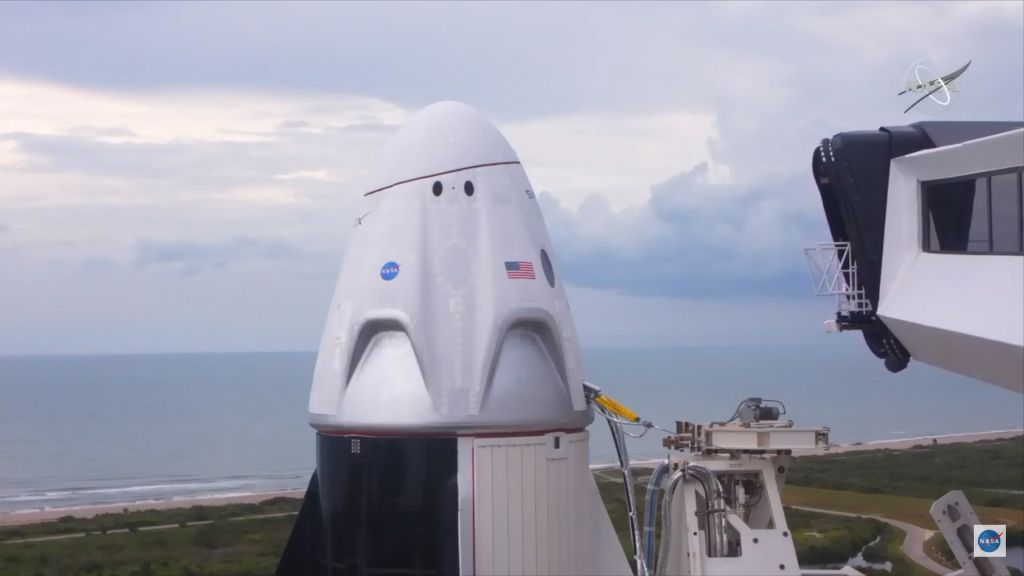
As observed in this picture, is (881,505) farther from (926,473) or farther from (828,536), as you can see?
(926,473)

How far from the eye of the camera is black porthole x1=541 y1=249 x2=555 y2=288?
53.4 feet

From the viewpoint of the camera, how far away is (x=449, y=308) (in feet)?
50.4

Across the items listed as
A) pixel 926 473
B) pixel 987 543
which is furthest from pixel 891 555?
pixel 926 473

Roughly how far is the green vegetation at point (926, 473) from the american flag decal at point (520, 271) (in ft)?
103

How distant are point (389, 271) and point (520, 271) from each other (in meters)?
1.64

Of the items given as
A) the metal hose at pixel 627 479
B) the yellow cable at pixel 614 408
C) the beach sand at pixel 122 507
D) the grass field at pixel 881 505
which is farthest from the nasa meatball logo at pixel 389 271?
the beach sand at pixel 122 507

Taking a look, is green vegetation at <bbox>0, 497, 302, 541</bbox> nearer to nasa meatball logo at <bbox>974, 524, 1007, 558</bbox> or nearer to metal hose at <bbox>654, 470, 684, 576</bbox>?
metal hose at <bbox>654, 470, 684, 576</bbox>

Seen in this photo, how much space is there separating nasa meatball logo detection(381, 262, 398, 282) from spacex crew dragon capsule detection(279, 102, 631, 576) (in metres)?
0.03

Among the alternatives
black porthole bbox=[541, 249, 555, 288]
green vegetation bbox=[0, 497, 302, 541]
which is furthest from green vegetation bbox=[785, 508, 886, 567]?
green vegetation bbox=[0, 497, 302, 541]

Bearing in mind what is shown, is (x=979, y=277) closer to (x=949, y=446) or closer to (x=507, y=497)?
(x=507, y=497)

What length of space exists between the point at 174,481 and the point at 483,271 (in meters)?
56.1

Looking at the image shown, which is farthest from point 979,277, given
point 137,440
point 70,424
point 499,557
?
point 70,424

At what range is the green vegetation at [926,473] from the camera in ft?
150

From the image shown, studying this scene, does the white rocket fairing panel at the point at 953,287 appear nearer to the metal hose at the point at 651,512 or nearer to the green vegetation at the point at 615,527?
the metal hose at the point at 651,512
